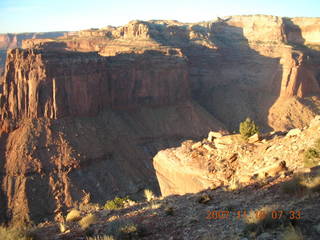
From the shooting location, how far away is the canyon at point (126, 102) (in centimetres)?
3738

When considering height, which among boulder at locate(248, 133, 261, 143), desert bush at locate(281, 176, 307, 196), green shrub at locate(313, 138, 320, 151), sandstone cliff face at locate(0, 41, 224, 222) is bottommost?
sandstone cliff face at locate(0, 41, 224, 222)

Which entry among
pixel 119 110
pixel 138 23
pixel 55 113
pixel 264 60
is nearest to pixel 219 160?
pixel 55 113

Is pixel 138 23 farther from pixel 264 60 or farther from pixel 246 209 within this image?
pixel 246 209

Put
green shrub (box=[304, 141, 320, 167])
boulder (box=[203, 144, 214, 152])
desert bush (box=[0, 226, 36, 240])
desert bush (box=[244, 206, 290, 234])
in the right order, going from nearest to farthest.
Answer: desert bush (box=[244, 206, 290, 234]), desert bush (box=[0, 226, 36, 240]), green shrub (box=[304, 141, 320, 167]), boulder (box=[203, 144, 214, 152])

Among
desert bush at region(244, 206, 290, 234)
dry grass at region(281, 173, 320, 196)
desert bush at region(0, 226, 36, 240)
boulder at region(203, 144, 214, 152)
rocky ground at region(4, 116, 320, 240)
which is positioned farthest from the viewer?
boulder at region(203, 144, 214, 152)

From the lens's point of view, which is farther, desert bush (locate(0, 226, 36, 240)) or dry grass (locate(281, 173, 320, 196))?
desert bush (locate(0, 226, 36, 240))

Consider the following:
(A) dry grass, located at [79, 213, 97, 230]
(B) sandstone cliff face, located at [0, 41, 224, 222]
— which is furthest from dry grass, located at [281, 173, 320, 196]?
(B) sandstone cliff face, located at [0, 41, 224, 222]

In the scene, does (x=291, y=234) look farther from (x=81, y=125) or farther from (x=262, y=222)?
(x=81, y=125)

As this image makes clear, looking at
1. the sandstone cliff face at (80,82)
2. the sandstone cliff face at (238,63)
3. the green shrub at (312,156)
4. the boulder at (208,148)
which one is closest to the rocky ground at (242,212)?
the green shrub at (312,156)

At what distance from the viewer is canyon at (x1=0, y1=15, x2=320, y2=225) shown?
3738 centimetres

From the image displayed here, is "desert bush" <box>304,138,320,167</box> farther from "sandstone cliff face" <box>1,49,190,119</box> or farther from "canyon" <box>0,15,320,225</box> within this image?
"sandstone cliff face" <box>1,49,190,119</box>
